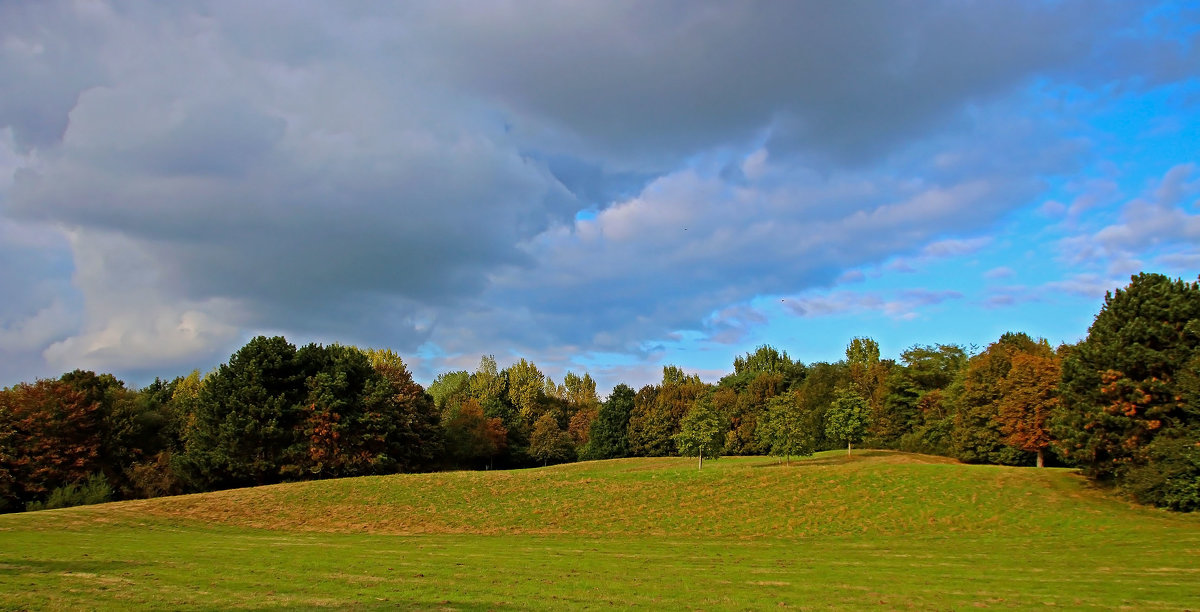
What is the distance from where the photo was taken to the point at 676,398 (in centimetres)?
11112

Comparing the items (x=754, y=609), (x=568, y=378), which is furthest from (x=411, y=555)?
(x=568, y=378)

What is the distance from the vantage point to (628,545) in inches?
1115

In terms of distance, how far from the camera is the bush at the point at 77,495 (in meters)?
49.7

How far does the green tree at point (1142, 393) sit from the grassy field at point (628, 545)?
7.01ft

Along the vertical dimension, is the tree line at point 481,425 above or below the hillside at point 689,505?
above

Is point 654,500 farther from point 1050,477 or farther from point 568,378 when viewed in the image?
point 568,378

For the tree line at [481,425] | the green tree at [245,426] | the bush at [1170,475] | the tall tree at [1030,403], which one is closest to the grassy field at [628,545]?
the bush at [1170,475]

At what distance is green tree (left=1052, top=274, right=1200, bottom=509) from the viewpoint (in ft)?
109

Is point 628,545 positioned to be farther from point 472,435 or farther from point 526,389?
point 526,389

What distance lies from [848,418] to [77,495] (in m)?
71.6

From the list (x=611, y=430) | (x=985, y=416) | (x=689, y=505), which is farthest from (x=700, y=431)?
(x=611, y=430)

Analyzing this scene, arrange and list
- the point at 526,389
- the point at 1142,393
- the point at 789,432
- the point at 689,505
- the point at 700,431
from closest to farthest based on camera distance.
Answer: the point at 1142,393
the point at 689,505
the point at 789,432
the point at 700,431
the point at 526,389

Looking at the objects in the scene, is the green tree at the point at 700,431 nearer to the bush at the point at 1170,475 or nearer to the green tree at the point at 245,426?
the bush at the point at 1170,475

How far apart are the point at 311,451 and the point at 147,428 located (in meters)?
25.2
